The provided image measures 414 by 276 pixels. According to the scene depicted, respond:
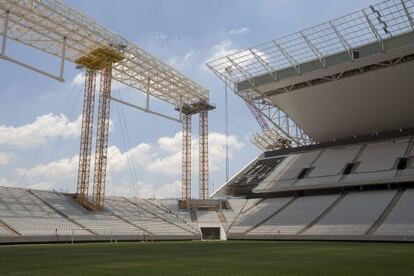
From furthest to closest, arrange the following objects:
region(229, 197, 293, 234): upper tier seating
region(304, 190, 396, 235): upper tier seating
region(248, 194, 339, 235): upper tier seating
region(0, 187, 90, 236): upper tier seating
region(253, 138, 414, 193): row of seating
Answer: region(229, 197, 293, 234): upper tier seating
region(253, 138, 414, 193): row of seating
region(248, 194, 339, 235): upper tier seating
region(304, 190, 396, 235): upper tier seating
region(0, 187, 90, 236): upper tier seating

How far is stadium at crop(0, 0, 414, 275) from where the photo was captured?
123 feet

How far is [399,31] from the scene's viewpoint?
37.5 meters

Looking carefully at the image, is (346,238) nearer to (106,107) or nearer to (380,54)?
(380,54)

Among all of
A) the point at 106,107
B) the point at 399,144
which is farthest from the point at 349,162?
the point at 106,107

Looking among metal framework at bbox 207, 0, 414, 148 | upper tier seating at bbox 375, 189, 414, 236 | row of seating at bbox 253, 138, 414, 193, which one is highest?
metal framework at bbox 207, 0, 414, 148

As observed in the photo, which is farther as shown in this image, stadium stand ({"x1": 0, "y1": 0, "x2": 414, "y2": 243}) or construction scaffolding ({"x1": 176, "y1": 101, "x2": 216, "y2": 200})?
construction scaffolding ({"x1": 176, "y1": 101, "x2": 216, "y2": 200})

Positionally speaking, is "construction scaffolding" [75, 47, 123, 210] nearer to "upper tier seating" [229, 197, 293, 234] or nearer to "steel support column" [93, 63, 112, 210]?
"steel support column" [93, 63, 112, 210]

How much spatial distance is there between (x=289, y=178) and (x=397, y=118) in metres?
13.9

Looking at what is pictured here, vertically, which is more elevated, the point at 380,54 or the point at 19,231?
the point at 380,54

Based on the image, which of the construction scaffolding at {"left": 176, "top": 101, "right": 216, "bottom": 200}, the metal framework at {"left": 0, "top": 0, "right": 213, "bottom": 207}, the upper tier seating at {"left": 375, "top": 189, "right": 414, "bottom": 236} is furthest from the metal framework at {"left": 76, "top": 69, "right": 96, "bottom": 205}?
the upper tier seating at {"left": 375, "top": 189, "right": 414, "bottom": 236}

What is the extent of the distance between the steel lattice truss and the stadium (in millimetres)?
121

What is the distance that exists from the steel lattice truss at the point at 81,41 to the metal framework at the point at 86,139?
9.94 feet

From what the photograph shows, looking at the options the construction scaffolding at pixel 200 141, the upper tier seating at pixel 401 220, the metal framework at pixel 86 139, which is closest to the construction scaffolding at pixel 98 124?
the metal framework at pixel 86 139

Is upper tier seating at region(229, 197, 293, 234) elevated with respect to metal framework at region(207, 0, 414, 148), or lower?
lower
